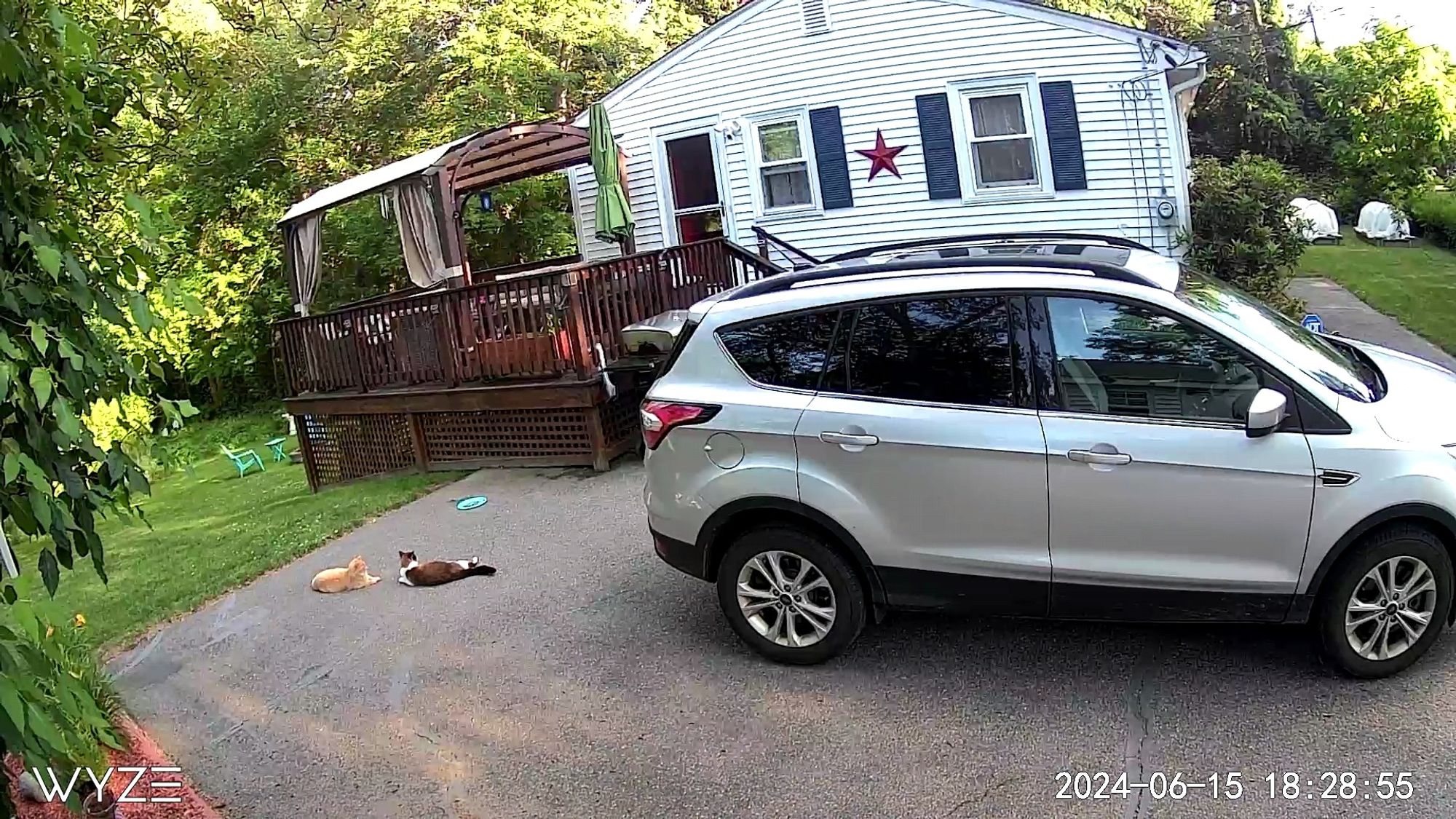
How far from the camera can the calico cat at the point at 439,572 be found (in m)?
6.57

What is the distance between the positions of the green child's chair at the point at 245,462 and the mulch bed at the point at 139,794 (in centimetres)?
1204

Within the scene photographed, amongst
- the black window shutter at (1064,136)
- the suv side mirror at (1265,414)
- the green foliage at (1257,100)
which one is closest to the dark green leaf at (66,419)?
the suv side mirror at (1265,414)

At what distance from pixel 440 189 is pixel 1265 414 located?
930 cm

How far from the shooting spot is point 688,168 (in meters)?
14.9

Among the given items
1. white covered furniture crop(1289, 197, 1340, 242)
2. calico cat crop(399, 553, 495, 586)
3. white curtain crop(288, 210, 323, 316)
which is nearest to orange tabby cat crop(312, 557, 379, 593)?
calico cat crop(399, 553, 495, 586)

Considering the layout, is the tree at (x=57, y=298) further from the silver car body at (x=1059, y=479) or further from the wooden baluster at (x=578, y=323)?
the wooden baluster at (x=578, y=323)

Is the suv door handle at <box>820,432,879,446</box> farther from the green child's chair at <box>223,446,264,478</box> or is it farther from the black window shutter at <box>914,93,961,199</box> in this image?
the green child's chair at <box>223,446,264,478</box>

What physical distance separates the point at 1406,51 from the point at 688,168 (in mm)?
19287

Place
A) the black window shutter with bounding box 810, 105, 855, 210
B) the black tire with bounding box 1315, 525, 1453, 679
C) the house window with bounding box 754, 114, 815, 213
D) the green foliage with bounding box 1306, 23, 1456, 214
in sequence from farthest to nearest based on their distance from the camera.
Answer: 1. the green foliage with bounding box 1306, 23, 1456, 214
2. the house window with bounding box 754, 114, 815, 213
3. the black window shutter with bounding box 810, 105, 855, 210
4. the black tire with bounding box 1315, 525, 1453, 679

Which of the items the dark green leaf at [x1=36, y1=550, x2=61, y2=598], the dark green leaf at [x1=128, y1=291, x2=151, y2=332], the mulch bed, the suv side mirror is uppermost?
the dark green leaf at [x1=128, y1=291, x2=151, y2=332]

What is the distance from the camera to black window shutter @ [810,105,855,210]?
1380 centimetres

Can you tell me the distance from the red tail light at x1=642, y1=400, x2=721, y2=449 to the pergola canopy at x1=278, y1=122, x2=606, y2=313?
7.11 metres

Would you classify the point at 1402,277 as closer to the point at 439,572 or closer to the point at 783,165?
the point at 783,165

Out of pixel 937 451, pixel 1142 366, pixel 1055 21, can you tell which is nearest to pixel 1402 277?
pixel 1055 21
